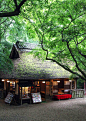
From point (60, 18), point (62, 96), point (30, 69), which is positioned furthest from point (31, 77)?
point (60, 18)

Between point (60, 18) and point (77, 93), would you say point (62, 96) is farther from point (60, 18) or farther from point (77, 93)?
point (60, 18)

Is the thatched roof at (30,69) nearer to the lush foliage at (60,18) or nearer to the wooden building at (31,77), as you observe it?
the wooden building at (31,77)

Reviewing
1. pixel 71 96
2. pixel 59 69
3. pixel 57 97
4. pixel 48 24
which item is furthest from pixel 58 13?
pixel 71 96

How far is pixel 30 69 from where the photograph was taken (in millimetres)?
14094

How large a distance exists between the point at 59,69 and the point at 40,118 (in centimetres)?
771

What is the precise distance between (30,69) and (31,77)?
1.42m

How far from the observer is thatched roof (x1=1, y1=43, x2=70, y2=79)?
42.8 ft

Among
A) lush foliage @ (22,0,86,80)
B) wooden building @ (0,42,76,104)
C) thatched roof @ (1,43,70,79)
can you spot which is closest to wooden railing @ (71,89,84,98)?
wooden building @ (0,42,76,104)

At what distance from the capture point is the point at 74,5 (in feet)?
26.9

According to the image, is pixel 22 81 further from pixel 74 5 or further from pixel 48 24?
pixel 74 5

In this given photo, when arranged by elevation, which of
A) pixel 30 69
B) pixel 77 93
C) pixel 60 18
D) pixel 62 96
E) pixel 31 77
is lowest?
pixel 77 93

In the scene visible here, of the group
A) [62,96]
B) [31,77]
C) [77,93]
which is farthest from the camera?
[77,93]

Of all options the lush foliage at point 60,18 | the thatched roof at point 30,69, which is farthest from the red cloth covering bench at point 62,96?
the lush foliage at point 60,18

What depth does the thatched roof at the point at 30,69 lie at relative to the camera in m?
13.0
